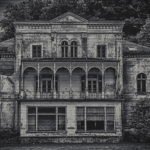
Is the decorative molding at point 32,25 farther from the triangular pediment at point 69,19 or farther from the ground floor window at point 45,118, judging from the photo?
the ground floor window at point 45,118

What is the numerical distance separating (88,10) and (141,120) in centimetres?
3143

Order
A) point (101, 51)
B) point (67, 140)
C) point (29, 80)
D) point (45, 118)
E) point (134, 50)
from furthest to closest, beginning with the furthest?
point (134, 50) → point (101, 51) → point (29, 80) → point (45, 118) → point (67, 140)

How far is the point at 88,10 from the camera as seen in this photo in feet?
192

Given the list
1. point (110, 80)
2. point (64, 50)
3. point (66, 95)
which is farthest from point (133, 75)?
point (64, 50)

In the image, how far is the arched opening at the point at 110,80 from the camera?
32.6 meters

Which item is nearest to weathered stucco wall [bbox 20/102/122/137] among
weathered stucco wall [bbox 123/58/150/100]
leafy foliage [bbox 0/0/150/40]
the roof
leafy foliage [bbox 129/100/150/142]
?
leafy foliage [bbox 129/100/150/142]

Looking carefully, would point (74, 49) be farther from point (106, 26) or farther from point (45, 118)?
point (45, 118)

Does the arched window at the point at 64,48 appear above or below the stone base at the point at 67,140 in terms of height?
above

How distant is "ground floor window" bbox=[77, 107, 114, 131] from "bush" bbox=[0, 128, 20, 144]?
5.70 metres

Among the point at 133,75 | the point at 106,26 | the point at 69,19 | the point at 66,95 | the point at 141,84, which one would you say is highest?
the point at 69,19

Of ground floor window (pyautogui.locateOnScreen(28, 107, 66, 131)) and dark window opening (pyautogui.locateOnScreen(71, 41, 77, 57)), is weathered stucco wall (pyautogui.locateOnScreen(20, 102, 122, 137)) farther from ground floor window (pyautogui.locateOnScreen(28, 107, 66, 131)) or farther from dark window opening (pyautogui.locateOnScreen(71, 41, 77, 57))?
dark window opening (pyautogui.locateOnScreen(71, 41, 77, 57))

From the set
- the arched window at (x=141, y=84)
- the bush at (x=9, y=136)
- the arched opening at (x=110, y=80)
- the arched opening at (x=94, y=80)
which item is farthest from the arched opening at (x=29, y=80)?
the arched window at (x=141, y=84)

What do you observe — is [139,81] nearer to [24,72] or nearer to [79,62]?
[79,62]

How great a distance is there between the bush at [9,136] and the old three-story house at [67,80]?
0.73m
